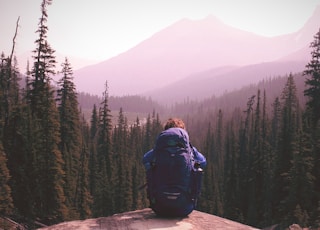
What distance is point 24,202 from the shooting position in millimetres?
29453

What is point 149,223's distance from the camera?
4.88 m

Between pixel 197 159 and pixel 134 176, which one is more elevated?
pixel 197 159

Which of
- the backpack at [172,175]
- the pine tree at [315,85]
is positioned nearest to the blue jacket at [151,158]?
the backpack at [172,175]

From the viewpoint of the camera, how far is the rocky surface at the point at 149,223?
472cm

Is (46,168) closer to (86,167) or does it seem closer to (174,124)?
(86,167)

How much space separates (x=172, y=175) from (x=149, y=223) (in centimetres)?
95

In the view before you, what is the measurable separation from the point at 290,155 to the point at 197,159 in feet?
136

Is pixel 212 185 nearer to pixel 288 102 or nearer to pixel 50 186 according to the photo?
pixel 288 102

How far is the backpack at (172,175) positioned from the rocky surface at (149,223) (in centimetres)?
22

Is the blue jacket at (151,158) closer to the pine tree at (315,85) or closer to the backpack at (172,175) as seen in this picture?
the backpack at (172,175)

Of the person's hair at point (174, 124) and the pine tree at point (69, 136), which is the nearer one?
the person's hair at point (174, 124)

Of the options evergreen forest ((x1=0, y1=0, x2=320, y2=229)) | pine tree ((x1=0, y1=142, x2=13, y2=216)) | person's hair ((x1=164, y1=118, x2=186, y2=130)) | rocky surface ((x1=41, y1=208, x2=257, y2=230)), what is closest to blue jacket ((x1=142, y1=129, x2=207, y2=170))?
person's hair ((x1=164, y1=118, x2=186, y2=130))

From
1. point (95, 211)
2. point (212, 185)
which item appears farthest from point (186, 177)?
point (212, 185)

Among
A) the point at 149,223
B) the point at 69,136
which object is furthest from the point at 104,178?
the point at 149,223
